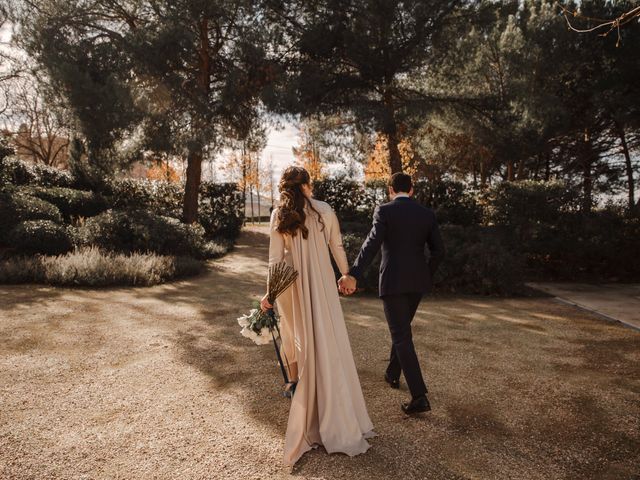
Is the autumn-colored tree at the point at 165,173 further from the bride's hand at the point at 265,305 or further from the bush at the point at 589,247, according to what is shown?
the bride's hand at the point at 265,305

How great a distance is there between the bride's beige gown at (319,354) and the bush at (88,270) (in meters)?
6.20

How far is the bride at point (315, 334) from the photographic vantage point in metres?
3.05

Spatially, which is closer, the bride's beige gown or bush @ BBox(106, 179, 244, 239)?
the bride's beige gown

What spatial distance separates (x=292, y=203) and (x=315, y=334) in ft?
3.09

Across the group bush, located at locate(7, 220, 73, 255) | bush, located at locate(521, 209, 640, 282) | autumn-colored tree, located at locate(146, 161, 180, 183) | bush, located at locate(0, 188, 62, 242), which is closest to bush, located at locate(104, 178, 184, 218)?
bush, located at locate(0, 188, 62, 242)

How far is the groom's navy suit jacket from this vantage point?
3.53 m

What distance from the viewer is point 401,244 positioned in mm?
3559

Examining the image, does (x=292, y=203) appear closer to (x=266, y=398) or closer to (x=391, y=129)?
(x=266, y=398)

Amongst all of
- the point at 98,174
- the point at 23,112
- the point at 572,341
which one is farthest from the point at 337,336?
the point at 23,112

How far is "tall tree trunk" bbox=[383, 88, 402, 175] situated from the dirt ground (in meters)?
6.29

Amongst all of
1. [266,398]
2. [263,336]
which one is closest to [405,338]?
[263,336]

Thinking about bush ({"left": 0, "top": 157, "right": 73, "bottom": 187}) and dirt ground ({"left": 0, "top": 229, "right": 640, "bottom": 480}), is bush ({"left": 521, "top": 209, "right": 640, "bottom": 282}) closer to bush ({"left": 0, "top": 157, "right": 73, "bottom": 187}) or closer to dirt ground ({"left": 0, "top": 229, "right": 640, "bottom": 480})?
dirt ground ({"left": 0, "top": 229, "right": 640, "bottom": 480})

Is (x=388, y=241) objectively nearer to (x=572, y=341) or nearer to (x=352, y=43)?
(x=572, y=341)

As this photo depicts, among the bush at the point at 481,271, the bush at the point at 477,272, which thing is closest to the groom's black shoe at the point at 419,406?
the bush at the point at 477,272
